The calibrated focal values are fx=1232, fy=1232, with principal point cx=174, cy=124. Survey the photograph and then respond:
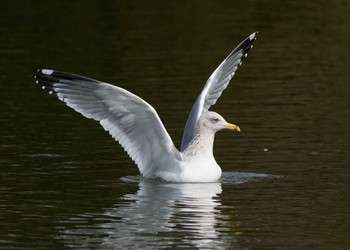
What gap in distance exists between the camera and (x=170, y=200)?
1375 cm

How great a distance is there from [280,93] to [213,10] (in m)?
12.2

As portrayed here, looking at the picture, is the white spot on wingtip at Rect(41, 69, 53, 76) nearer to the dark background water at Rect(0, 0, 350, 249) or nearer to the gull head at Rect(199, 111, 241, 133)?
the dark background water at Rect(0, 0, 350, 249)

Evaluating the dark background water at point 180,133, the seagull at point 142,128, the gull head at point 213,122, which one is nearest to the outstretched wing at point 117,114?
the seagull at point 142,128

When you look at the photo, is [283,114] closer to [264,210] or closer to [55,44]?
[264,210]

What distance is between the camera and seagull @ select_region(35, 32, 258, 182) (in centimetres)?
1444

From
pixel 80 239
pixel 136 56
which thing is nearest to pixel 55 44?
pixel 136 56

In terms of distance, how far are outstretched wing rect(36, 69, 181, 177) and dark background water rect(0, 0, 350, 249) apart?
0.39m

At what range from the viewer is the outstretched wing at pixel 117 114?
14406 millimetres

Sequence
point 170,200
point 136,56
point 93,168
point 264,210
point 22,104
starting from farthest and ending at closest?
point 136,56, point 22,104, point 93,168, point 170,200, point 264,210

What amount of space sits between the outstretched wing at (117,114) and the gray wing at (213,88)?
583mm

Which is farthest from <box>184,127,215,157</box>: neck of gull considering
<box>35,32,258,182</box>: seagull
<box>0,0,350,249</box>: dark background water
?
<box>0,0,350,249</box>: dark background water

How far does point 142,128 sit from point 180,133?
3.11 m

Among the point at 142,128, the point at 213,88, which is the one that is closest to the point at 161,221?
the point at 142,128

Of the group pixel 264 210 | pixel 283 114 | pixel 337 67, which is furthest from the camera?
pixel 337 67
